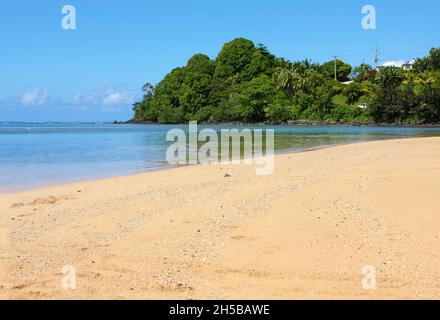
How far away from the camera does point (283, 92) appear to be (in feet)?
357

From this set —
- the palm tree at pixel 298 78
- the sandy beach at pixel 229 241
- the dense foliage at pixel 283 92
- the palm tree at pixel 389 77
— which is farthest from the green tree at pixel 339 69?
the sandy beach at pixel 229 241

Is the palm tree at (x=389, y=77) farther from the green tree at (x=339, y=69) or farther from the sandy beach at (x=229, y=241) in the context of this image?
the sandy beach at (x=229, y=241)

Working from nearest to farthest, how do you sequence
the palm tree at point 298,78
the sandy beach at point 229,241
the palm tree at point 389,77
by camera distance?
1. the sandy beach at point 229,241
2. the palm tree at point 389,77
3. the palm tree at point 298,78

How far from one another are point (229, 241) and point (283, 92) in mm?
105198

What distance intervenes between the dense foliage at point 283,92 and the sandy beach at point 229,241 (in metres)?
78.2

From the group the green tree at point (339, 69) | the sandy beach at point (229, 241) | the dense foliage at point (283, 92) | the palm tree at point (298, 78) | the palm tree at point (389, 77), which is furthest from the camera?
the green tree at point (339, 69)

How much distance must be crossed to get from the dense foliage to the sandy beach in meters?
78.2

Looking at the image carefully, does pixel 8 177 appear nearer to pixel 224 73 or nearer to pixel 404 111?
pixel 404 111

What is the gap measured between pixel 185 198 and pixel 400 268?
466cm

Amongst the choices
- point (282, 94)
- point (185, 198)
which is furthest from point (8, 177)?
point (282, 94)

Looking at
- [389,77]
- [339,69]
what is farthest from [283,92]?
[389,77]

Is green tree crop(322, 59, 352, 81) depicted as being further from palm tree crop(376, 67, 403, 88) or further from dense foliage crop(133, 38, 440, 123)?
palm tree crop(376, 67, 403, 88)

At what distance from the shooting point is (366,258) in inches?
202

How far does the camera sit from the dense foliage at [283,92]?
3280 inches
